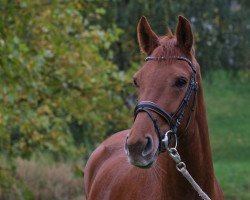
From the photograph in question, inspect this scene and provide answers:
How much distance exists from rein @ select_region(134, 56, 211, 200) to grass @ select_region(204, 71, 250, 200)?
37.2 feet

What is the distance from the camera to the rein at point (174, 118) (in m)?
4.35

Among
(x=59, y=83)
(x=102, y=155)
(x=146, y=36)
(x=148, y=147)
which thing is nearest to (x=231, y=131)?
(x=59, y=83)

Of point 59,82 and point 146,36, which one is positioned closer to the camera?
point 146,36

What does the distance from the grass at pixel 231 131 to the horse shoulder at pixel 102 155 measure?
912 centimetres

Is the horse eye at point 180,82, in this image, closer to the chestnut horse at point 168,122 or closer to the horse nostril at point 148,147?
the chestnut horse at point 168,122

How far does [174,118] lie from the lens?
4.44 m

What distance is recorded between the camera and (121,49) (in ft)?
51.3

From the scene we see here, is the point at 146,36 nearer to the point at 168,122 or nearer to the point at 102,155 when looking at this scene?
the point at 168,122

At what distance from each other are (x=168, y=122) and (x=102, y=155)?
2.53 metres

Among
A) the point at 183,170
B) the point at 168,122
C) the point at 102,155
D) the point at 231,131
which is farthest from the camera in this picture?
the point at 231,131

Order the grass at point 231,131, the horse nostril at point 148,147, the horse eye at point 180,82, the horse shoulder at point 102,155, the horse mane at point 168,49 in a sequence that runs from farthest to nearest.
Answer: the grass at point 231,131
the horse shoulder at point 102,155
the horse mane at point 168,49
the horse eye at point 180,82
the horse nostril at point 148,147

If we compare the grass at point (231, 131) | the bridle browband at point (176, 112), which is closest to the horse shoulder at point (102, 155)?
the bridle browband at point (176, 112)

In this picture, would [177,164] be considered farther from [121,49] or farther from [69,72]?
[121,49]

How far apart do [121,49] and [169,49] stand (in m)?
11.0
